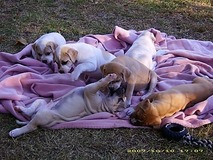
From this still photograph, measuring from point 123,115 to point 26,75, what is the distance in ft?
3.26

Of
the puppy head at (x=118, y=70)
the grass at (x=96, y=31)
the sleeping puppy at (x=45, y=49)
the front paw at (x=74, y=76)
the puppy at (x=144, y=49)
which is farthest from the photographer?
the sleeping puppy at (x=45, y=49)

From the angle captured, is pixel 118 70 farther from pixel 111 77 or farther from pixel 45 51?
pixel 45 51

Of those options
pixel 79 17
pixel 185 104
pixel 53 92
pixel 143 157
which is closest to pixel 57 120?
pixel 53 92

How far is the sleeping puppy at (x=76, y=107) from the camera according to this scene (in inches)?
125

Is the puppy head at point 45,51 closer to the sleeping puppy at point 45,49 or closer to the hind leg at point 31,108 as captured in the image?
the sleeping puppy at point 45,49

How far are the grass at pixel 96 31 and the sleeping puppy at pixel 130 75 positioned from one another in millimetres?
379

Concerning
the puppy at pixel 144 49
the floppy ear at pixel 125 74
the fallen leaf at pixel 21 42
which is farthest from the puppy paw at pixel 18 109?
the fallen leaf at pixel 21 42

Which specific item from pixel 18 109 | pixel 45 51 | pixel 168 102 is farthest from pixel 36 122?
pixel 45 51

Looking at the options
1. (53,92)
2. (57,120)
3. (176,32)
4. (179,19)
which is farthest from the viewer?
(179,19)

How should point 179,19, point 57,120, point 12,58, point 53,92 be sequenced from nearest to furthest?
point 57,120 < point 53,92 < point 12,58 < point 179,19

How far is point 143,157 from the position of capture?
9.82 feet

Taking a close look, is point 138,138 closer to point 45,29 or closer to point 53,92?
point 53,92

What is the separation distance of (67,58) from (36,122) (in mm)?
768

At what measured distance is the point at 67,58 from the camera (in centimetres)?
372
